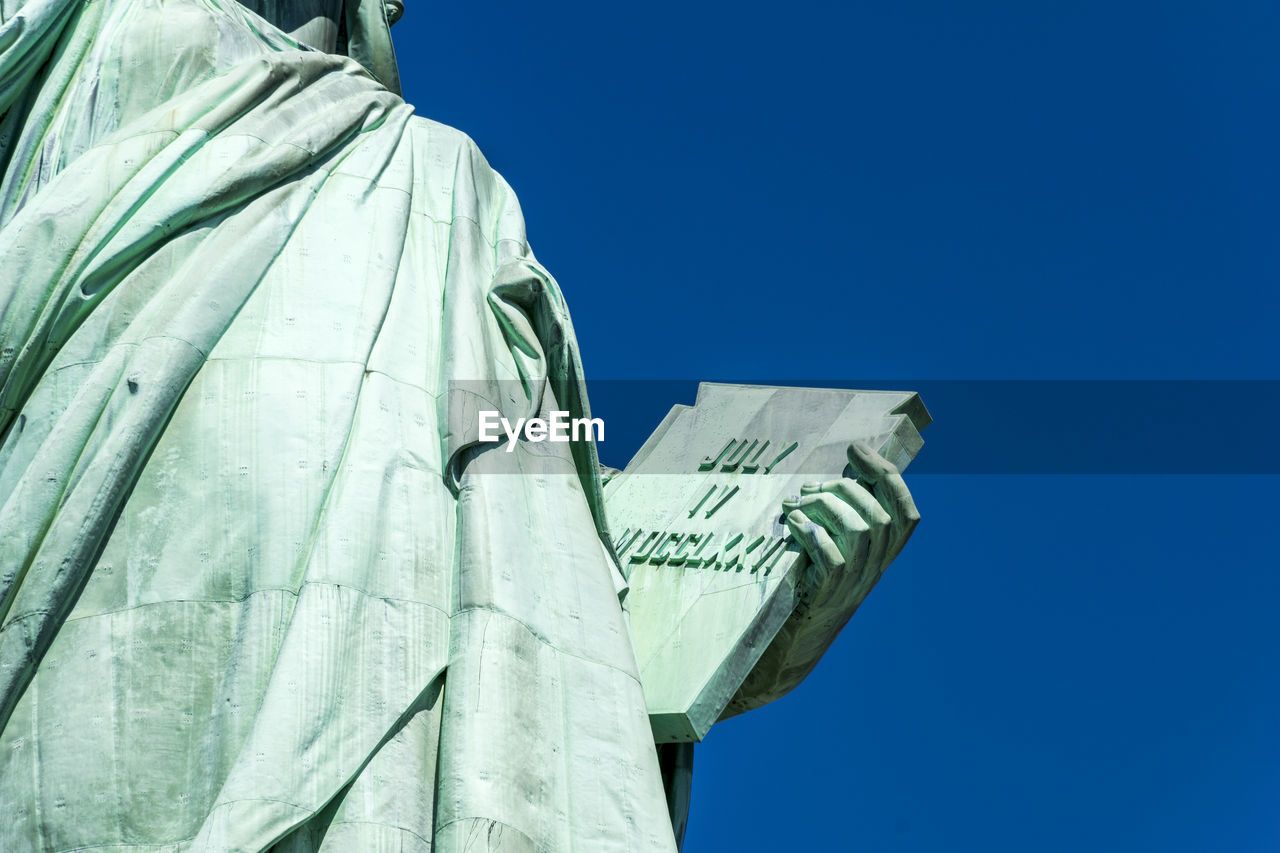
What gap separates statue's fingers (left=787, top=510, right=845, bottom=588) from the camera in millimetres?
10648

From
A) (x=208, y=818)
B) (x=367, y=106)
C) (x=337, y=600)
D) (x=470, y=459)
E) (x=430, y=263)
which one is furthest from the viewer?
(x=367, y=106)

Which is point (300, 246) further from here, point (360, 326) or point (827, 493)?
point (827, 493)

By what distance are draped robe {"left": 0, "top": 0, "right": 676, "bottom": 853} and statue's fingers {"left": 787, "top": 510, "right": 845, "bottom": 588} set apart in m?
1.19

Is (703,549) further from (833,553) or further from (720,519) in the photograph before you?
(833,553)

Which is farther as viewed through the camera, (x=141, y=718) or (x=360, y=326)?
(x=360, y=326)

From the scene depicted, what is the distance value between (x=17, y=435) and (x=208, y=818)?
196 centimetres

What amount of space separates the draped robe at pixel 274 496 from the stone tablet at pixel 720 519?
0.64m


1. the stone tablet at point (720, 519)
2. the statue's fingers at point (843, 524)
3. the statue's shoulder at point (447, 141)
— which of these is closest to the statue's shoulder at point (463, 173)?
the statue's shoulder at point (447, 141)

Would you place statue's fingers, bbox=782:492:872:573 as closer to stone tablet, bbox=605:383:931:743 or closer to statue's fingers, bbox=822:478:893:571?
statue's fingers, bbox=822:478:893:571

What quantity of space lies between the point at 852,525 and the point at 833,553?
17cm

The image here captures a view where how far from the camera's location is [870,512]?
426 inches

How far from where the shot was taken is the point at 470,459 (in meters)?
9.25

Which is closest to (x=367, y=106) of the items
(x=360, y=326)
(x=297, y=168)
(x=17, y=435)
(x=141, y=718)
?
(x=297, y=168)

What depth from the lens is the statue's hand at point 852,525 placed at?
10.7m
